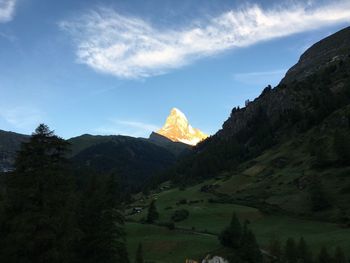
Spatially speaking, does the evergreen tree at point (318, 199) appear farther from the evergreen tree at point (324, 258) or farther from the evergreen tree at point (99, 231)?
the evergreen tree at point (99, 231)

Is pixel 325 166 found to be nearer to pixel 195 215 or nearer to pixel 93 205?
pixel 195 215

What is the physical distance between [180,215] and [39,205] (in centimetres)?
11677

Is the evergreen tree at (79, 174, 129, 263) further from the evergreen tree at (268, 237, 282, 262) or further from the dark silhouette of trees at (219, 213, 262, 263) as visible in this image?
the evergreen tree at (268, 237, 282, 262)

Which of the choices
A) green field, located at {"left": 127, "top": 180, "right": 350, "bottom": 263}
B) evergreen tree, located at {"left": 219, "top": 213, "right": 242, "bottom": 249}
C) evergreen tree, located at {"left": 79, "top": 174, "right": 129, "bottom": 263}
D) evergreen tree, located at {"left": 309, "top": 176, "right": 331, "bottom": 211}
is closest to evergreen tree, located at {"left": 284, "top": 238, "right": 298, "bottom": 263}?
green field, located at {"left": 127, "top": 180, "right": 350, "bottom": 263}

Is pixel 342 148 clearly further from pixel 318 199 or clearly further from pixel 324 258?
pixel 324 258

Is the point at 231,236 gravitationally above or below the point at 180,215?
below

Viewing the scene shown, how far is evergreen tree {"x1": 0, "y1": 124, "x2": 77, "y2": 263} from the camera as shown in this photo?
101 ft

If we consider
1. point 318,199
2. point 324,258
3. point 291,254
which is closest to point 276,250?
point 291,254

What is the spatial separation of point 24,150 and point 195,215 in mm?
118200

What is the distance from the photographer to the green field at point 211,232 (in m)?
98.6

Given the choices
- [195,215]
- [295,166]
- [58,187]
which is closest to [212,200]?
[195,215]

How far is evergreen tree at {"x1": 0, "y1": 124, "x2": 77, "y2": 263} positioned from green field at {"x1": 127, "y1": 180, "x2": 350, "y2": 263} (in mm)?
64890

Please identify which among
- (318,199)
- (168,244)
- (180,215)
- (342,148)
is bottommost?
(168,244)

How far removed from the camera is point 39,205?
31516 mm
